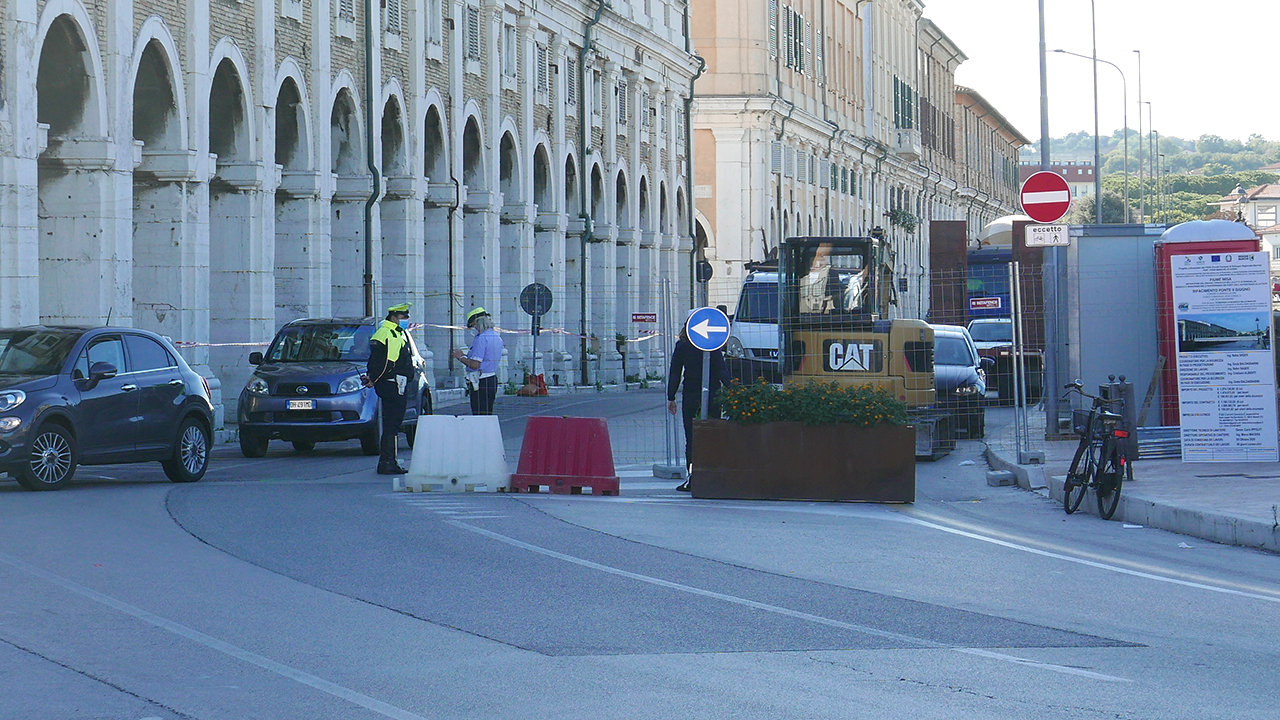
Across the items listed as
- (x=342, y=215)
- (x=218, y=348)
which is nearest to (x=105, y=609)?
(x=218, y=348)

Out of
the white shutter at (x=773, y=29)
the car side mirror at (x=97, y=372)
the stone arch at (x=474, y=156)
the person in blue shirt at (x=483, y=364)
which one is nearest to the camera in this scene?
the car side mirror at (x=97, y=372)

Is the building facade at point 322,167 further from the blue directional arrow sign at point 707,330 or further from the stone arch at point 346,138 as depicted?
the blue directional arrow sign at point 707,330

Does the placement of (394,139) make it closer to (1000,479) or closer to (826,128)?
(1000,479)

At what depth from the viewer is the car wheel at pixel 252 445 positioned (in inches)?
878

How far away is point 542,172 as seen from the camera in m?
44.7

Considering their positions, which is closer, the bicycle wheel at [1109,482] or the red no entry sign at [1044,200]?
the bicycle wheel at [1109,482]

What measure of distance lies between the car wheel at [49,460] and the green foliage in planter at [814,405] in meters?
6.09

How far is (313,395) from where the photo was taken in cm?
2156

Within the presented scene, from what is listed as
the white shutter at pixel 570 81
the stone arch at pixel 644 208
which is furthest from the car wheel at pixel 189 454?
the stone arch at pixel 644 208

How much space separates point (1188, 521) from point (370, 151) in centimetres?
2234

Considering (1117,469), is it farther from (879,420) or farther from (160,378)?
(160,378)

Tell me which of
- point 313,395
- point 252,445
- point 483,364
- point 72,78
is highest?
point 72,78

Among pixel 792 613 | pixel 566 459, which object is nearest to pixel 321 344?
pixel 566 459

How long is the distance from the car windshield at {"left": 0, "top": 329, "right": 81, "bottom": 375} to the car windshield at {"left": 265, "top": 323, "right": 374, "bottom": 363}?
579 centimetres
